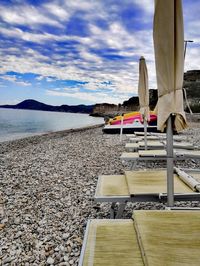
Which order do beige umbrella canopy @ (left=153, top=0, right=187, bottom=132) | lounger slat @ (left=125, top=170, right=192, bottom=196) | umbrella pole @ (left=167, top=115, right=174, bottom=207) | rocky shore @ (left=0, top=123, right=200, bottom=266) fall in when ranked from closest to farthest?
beige umbrella canopy @ (left=153, top=0, right=187, bottom=132) → umbrella pole @ (left=167, top=115, right=174, bottom=207) → rocky shore @ (left=0, top=123, right=200, bottom=266) → lounger slat @ (left=125, top=170, right=192, bottom=196)

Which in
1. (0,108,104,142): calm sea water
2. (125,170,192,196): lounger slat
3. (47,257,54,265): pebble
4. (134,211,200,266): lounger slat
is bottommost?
(0,108,104,142): calm sea water

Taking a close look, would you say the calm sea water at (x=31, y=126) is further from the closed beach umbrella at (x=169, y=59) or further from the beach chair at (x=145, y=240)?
the beach chair at (x=145, y=240)

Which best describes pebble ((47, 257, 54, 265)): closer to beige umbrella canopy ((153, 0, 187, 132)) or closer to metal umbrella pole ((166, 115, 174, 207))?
metal umbrella pole ((166, 115, 174, 207))

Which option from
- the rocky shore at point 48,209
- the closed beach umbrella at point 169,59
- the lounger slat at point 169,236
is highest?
the closed beach umbrella at point 169,59

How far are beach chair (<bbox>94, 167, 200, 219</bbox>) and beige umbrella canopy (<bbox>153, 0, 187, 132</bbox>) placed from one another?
4.44ft

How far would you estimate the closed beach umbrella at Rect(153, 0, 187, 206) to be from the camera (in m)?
2.93

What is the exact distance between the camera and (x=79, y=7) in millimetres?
16203

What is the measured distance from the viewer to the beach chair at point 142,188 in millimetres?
3965

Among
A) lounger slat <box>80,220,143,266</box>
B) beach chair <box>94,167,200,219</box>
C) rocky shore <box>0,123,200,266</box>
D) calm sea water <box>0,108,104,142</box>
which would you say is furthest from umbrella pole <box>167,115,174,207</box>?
calm sea water <box>0,108,104,142</box>

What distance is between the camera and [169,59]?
118 inches

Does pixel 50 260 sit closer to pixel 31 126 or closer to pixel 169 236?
pixel 169 236

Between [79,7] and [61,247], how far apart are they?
15212 mm

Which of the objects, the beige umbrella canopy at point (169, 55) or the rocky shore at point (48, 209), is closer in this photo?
the beige umbrella canopy at point (169, 55)

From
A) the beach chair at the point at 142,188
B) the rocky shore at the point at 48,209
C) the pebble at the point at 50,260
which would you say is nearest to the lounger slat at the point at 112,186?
the beach chair at the point at 142,188
